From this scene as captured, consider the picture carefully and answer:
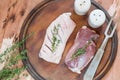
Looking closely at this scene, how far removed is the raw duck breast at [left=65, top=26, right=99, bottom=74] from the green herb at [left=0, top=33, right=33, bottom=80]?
0.53 ft

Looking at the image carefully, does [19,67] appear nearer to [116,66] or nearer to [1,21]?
[1,21]

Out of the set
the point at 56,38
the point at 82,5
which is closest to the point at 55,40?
the point at 56,38

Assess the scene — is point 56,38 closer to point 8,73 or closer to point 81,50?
point 81,50


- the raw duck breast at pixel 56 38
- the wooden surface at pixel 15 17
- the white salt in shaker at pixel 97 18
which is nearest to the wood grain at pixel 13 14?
the wooden surface at pixel 15 17

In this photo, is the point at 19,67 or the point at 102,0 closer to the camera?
the point at 19,67

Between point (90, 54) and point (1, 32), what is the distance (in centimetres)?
33

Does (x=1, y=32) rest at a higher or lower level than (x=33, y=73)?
A: higher

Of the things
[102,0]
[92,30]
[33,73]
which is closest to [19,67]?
[33,73]

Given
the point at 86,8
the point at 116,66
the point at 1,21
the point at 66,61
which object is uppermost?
the point at 1,21

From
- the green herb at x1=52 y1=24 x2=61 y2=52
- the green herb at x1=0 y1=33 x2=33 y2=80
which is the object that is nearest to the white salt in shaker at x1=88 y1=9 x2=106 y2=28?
the green herb at x1=52 y1=24 x2=61 y2=52

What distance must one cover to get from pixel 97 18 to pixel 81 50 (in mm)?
130

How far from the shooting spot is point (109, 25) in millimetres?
1158

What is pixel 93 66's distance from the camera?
3.60ft

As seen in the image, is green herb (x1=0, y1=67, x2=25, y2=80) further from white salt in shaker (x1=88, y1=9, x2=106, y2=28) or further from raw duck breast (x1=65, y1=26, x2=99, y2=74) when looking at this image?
white salt in shaker (x1=88, y1=9, x2=106, y2=28)
